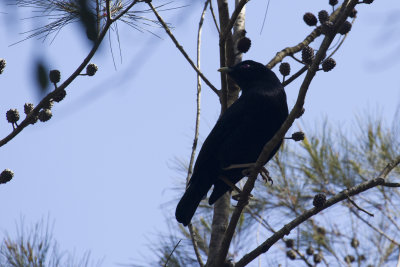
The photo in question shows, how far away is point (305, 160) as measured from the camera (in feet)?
17.4

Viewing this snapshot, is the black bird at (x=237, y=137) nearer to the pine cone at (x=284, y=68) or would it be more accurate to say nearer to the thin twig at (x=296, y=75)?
the thin twig at (x=296, y=75)

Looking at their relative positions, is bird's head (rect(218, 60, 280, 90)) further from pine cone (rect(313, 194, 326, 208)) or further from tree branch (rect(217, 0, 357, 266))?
pine cone (rect(313, 194, 326, 208))

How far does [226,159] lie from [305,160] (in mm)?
1731

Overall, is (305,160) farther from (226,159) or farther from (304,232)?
(226,159)

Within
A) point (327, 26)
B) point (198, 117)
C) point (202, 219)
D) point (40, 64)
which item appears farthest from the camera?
point (202, 219)

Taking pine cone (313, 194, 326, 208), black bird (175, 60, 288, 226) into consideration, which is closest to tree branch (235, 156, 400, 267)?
pine cone (313, 194, 326, 208)

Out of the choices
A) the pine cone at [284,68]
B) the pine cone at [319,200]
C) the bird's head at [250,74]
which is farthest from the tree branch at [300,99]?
the bird's head at [250,74]

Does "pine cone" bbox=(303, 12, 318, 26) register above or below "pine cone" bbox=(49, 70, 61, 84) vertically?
above

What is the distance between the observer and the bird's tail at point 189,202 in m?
3.74

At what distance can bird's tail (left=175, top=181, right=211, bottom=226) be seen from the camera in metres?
3.74

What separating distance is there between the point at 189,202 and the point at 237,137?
0.49 m

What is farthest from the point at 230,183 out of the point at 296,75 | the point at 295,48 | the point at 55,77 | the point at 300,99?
the point at 55,77

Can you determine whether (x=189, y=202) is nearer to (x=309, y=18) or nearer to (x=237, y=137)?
(x=237, y=137)

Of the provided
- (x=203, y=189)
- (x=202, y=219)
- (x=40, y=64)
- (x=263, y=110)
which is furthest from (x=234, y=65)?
(x=40, y=64)
